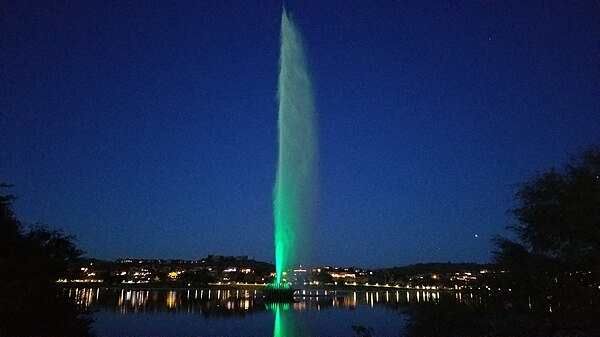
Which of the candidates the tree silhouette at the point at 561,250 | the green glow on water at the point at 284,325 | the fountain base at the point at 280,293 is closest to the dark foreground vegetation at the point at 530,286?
the tree silhouette at the point at 561,250

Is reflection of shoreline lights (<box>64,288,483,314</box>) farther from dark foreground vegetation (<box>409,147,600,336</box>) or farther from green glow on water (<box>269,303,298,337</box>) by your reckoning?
green glow on water (<box>269,303,298,337</box>)

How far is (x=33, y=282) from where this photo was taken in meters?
15.8

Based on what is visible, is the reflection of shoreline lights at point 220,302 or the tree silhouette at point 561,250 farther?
the reflection of shoreline lights at point 220,302

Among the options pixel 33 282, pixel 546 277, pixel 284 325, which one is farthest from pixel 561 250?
pixel 284 325

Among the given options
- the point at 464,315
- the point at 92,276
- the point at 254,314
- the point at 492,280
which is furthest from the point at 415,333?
the point at 92,276

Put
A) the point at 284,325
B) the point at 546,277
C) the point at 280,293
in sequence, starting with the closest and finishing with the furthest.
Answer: the point at 546,277 < the point at 284,325 < the point at 280,293

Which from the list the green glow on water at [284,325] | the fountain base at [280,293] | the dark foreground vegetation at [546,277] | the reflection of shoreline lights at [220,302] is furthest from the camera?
the fountain base at [280,293]

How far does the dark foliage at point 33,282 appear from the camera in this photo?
1470 cm

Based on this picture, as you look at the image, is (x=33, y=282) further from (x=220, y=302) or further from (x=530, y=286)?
(x=220, y=302)

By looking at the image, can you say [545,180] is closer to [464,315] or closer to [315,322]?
[464,315]

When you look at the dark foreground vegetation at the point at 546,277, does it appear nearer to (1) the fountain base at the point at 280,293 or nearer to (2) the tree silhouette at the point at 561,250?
(2) the tree silhouette at the point at 561,250

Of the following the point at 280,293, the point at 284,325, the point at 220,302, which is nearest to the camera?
the point at 284,325

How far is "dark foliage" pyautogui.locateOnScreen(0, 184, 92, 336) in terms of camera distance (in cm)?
1470

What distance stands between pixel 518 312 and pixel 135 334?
2274 cm
